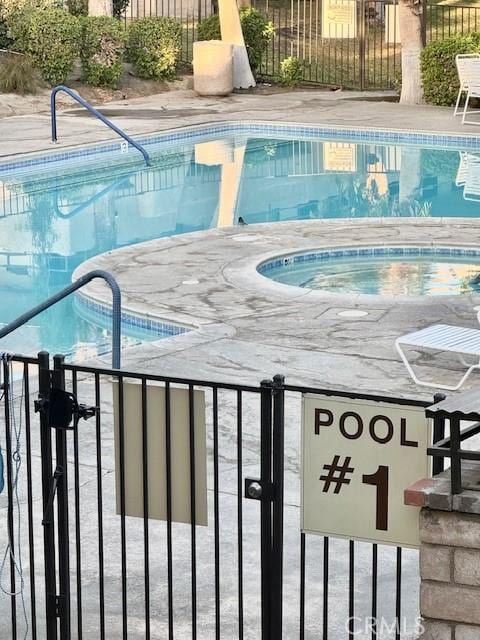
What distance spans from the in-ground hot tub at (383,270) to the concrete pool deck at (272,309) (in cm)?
11

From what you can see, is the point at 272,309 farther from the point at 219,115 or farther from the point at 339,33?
the point at 339,33

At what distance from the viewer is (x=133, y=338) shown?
34.2ft

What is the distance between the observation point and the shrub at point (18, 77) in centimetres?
2348

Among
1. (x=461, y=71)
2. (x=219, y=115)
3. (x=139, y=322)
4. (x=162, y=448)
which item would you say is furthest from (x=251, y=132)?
(x=162, y=448)

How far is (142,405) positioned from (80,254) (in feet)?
31.7

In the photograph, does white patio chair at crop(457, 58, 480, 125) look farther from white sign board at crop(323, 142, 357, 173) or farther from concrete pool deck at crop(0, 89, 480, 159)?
white sign board at crop(323, 142, 357, 173)

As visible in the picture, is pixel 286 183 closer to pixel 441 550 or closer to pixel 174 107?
pixel 174 107

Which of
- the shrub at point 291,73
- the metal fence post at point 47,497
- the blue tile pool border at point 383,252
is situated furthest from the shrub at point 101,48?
the metal fence post at point 47,497

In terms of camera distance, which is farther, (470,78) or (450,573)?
(470,78)

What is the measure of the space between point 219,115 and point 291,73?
14.8 ft

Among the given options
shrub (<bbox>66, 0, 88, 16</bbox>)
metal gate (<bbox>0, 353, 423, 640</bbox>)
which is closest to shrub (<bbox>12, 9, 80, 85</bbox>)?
shrub (<bbox>66, 0, 88, 16</bbox>)

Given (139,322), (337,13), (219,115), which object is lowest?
(139,322)

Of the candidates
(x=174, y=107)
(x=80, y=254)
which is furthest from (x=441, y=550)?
(x=174, y=107)

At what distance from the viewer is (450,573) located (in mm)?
3943
